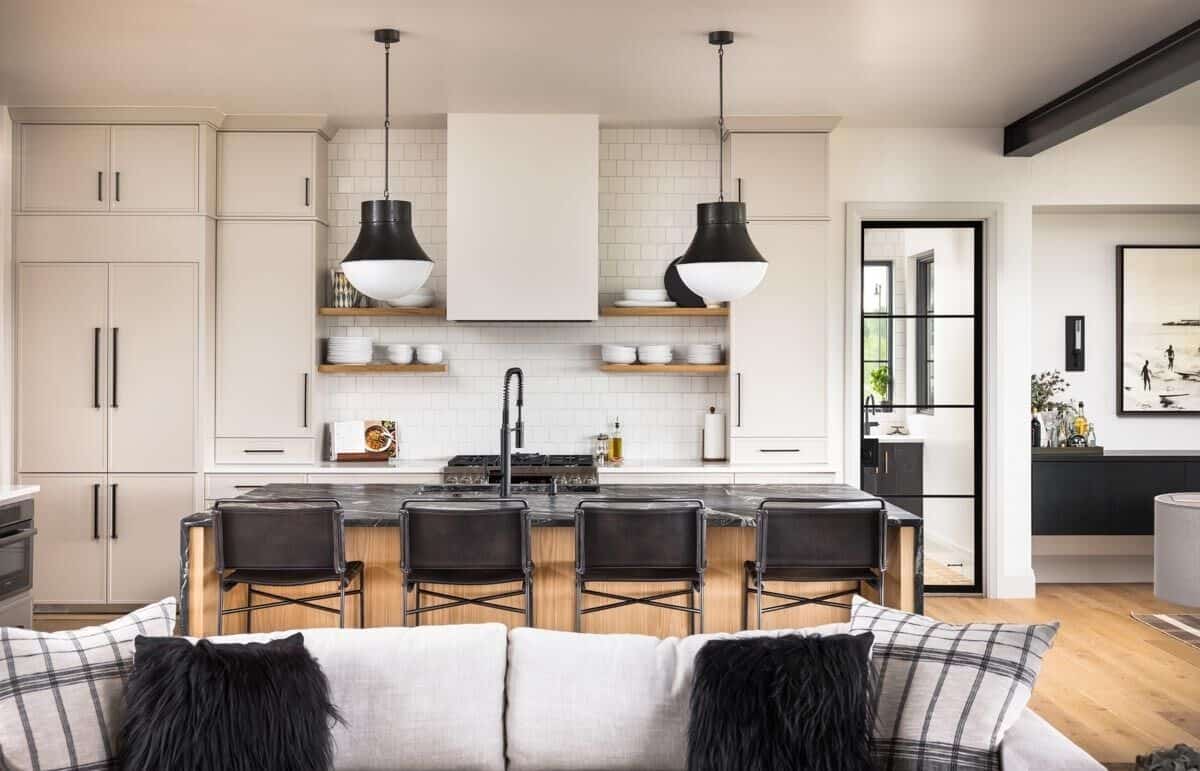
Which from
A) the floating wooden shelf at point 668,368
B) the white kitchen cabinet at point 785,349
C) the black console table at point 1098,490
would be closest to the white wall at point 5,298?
the floating wooden shelf at point 668,368

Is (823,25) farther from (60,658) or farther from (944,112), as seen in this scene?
(60,658)

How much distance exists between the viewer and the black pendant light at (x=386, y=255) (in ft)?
12.8

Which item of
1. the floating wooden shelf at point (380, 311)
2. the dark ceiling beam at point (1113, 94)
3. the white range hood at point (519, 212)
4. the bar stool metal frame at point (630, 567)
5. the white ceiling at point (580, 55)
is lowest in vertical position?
the bar stool metal frame at point (630, 567)

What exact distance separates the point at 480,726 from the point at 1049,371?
5675 mm

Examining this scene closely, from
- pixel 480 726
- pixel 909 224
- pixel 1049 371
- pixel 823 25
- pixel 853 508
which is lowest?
pixel 480 726

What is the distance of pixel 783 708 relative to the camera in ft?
6.73

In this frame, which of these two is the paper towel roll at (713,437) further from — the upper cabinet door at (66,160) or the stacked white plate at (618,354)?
the upper cabinet door at (66,160)

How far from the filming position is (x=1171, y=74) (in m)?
4.26

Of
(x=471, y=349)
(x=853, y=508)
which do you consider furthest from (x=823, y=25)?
(x=471, y=349)

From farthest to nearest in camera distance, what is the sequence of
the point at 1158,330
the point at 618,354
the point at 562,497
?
the point at 1158,330 < the point at 618,354 < the point at 562,497

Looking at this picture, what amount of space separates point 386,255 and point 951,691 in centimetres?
271

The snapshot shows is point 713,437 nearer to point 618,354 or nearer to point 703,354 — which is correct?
point 703,354

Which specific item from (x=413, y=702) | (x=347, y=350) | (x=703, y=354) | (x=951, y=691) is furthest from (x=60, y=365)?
(x=951, y=691)

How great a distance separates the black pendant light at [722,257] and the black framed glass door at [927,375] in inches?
96.3
